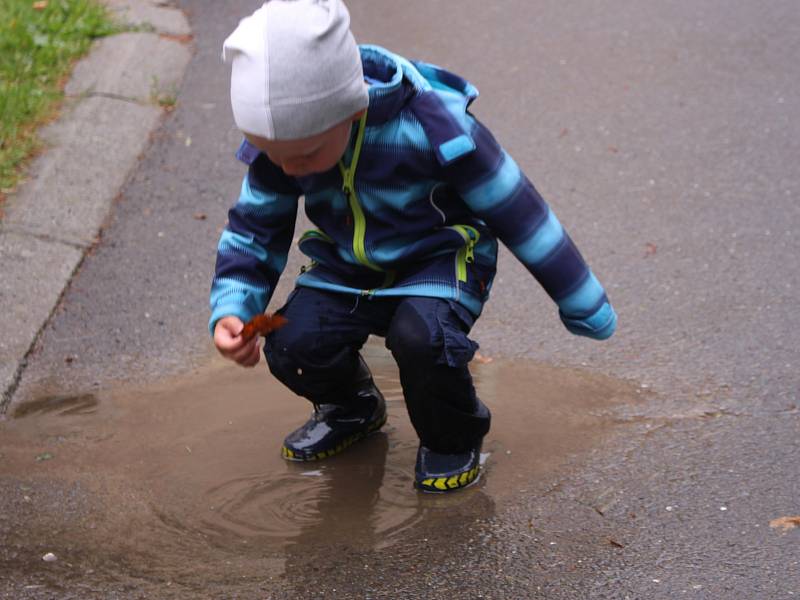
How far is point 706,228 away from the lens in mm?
4402

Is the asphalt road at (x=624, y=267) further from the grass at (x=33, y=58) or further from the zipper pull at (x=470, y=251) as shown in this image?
the zipper pull at (x=470, y=251)

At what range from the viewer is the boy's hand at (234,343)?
2619mm

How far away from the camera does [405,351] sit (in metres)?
2.70

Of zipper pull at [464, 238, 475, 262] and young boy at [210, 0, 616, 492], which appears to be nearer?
young boy at [210, 0, 616, 492]

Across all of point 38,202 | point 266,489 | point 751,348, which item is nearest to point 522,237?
point 266,489

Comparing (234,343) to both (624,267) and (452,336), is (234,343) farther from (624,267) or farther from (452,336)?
(624,267)

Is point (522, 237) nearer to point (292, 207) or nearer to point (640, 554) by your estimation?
point (292, 207)

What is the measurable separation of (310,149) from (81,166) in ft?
8.75

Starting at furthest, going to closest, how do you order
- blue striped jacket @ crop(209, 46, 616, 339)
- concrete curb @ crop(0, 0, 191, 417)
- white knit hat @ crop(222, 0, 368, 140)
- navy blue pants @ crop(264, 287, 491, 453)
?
concrete curb @ crop(0, 0, 191, 417) → navy blue pants @ crop(264, 287, 491, 453) → blue striped jacket @ crop(209, 46, 616, 339) → white knit hat @ crop(222, 0, 368, 140)

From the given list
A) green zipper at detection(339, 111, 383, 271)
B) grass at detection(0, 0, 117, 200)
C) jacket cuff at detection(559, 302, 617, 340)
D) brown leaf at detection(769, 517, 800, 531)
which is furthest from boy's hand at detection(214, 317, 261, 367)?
grass at detection(0, 0, 117, 200)

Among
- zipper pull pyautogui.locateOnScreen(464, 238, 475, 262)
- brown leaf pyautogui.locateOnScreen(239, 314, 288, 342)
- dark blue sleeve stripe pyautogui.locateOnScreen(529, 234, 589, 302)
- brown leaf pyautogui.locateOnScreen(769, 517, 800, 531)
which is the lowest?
brown leaf pyautogui.locateOnScreen(769, 517, 800, 531)

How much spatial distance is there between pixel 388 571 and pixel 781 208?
2613 millimetres

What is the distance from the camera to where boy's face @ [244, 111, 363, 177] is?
240 cm

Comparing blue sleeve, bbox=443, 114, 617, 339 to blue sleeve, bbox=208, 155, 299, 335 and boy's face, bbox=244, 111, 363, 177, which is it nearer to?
boy's face, bbox=244, 111, 363, 177
